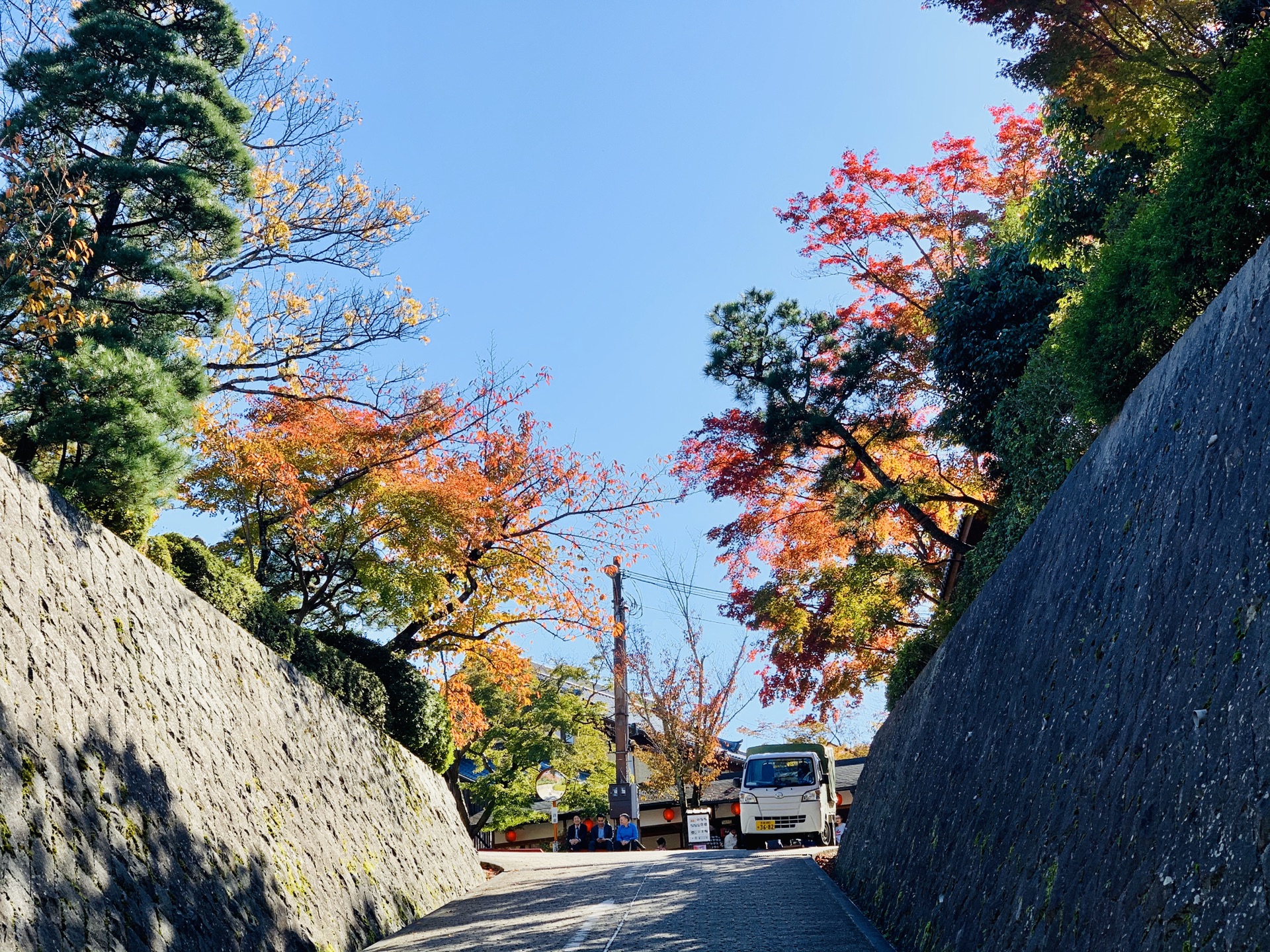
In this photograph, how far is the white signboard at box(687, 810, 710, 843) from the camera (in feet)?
107

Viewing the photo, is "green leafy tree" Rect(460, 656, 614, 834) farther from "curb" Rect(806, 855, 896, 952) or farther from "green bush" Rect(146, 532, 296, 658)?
"green bush" Rect(146, 532, 296, 658)

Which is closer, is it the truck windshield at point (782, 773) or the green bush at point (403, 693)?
the green bush at point (403, 693)

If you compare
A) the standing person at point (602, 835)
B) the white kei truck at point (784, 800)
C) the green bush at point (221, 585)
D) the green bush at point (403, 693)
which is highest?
the green bush at point (221, 585)

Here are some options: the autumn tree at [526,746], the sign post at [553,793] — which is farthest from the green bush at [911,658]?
the sign post at [553,793]

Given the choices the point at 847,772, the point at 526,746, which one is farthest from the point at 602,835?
the point at 847,772

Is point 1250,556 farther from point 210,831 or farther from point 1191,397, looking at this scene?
point 210,831

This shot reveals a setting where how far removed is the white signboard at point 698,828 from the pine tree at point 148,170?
24.3 m

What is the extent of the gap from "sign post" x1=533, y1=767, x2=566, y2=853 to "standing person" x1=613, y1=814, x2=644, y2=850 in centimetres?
588

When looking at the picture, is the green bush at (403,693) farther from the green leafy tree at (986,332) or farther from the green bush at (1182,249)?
the green bush at (1182,249)

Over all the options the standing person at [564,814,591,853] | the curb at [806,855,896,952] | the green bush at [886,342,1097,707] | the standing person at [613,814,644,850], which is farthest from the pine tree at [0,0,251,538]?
the standing person at [564,814,591,853]

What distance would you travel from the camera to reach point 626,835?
2939 cm

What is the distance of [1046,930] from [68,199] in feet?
37.4

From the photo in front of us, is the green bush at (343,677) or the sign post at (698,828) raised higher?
the green bush at (343,677)

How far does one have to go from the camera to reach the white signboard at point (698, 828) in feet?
107
